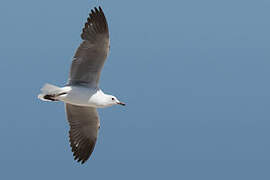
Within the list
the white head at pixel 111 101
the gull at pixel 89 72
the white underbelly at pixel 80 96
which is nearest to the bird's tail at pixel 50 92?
the gull at pixel 89 72

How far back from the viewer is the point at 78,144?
10695mm

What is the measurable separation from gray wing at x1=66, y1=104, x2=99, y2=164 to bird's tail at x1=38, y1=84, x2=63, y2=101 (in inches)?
28.9

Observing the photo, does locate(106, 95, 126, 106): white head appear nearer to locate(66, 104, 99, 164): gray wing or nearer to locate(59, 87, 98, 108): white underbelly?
locate(59, 87, 98, 108): white underbelly

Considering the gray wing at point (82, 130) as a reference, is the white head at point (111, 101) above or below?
above

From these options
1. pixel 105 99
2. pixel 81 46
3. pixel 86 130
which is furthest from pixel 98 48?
pixel 86 130

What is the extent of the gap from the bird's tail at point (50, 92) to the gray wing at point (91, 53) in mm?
283

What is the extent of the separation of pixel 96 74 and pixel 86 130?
1.40 meters

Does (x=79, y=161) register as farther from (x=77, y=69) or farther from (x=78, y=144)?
(x=77, y=69)

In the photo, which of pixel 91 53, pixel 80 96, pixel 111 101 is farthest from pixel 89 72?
pixel 111 101

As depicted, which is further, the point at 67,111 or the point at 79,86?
the point at 67,111

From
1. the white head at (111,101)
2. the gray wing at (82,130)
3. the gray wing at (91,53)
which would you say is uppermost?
the gray wing at (91,53)

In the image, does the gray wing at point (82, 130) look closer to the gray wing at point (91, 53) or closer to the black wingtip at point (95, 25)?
the gray wing at point (91, 53)

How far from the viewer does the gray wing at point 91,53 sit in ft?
31.6

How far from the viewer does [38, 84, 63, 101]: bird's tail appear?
9.71 metres
